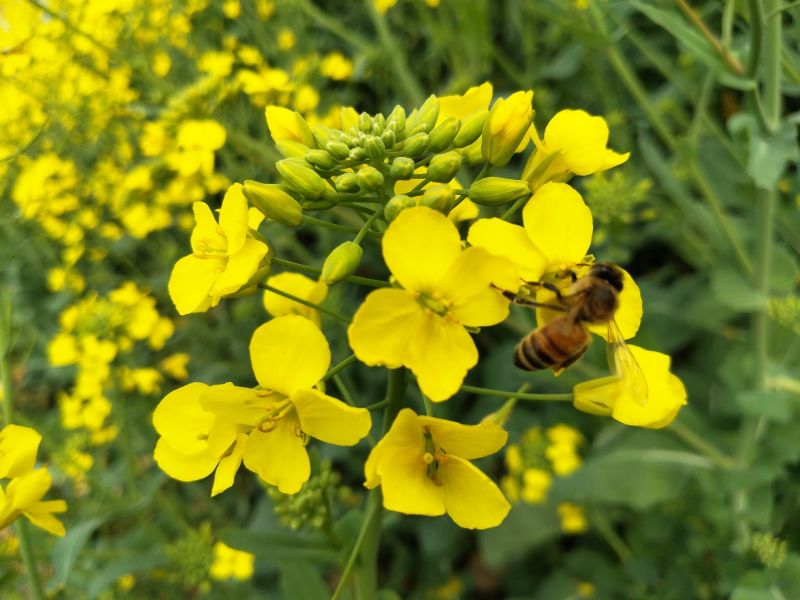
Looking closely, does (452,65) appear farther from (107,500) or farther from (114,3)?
(107,500)

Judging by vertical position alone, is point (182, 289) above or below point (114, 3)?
below

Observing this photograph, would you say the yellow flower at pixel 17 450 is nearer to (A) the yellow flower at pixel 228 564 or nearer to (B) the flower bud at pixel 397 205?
(B) the flower bud at pixel 397 205

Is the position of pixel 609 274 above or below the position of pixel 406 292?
below

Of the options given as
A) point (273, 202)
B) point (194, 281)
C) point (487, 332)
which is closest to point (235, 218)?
point (273, 202)

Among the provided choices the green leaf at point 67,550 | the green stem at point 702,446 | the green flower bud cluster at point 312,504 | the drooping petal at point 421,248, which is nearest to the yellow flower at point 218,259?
the drooping petal at point 421,248

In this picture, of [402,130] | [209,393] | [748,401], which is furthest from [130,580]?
[748,401]

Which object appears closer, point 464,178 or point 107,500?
point 107,500

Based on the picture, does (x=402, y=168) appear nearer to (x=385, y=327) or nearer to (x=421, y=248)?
(x=421, y=248)
